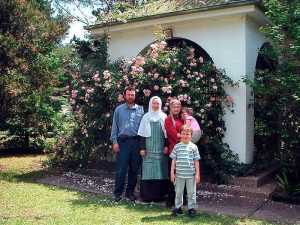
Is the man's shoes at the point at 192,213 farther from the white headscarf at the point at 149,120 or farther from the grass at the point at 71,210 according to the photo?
the white headscarf at the point at 149,120

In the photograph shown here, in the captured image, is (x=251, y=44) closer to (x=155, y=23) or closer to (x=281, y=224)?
(x=155, y=23)

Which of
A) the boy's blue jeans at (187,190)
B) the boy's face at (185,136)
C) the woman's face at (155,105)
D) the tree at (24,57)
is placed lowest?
the boy's blue jeans at (187,190)

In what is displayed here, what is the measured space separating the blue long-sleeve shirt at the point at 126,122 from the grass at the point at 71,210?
116cm

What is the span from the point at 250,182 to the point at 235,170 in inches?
17.0

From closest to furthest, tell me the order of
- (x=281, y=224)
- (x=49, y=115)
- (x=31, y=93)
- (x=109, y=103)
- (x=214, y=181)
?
(x=281, y=224) → (x=214, y=181) → (x=109, y=103) → (x=31, y=93) → (x=49, y=115)

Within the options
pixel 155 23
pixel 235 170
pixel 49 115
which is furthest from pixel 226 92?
pixel 49 115

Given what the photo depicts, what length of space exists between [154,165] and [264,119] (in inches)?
95.9

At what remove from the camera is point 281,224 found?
5051 millimetres

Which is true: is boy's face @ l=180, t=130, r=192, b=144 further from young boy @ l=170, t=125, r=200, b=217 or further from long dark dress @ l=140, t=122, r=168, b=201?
long dark dress @ l=140, t=122, r=168, b=201

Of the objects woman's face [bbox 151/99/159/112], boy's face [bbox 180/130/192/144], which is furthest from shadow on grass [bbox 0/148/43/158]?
boy's face [bbox 180/130/192/144]

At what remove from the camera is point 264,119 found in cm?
693

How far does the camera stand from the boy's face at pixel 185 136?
530 cm

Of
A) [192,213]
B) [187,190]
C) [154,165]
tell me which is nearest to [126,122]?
[154,165]

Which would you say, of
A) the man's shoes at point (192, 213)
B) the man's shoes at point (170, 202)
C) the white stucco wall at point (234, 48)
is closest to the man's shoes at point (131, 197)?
the man's shoes at point (170, 202)
